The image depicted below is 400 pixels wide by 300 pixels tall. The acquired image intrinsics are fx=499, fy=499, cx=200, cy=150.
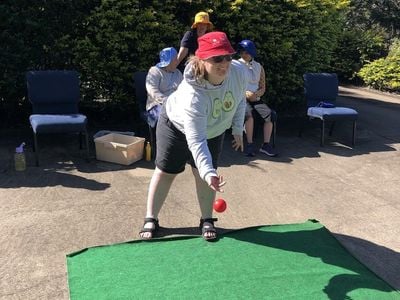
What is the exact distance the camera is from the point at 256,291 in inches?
136

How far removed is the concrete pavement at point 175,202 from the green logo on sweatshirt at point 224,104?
127 centimetres

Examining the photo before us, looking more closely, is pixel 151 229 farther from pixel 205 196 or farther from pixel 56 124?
pixel 56 124

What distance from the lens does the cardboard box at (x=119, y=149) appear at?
6113 millimetres

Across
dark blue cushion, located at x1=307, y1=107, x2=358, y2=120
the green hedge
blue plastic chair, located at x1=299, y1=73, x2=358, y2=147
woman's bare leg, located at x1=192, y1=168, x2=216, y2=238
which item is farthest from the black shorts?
blue plastic chair, located at x1=299, y1=73, x2=358, y2=147

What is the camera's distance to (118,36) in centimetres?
721

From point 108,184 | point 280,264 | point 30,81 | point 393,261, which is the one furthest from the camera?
point 30,81

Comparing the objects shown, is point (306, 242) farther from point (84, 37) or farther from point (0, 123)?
point (0, 123)

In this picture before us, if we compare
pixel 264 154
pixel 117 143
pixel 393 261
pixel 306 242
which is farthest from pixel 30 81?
pixel 393 261

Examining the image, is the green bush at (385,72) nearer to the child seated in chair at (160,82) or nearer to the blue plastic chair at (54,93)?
the child seated in chair at (160,82)

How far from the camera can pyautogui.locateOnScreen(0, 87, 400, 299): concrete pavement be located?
13.0 ft

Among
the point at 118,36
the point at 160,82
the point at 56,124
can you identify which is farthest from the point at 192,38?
the point at 56,124

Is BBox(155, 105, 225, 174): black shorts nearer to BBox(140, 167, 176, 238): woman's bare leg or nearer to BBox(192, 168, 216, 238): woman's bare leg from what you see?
BBox(140, 167, 176, 238): woman's bare leg

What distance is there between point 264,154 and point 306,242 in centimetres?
280

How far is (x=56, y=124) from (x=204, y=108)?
2965mm
